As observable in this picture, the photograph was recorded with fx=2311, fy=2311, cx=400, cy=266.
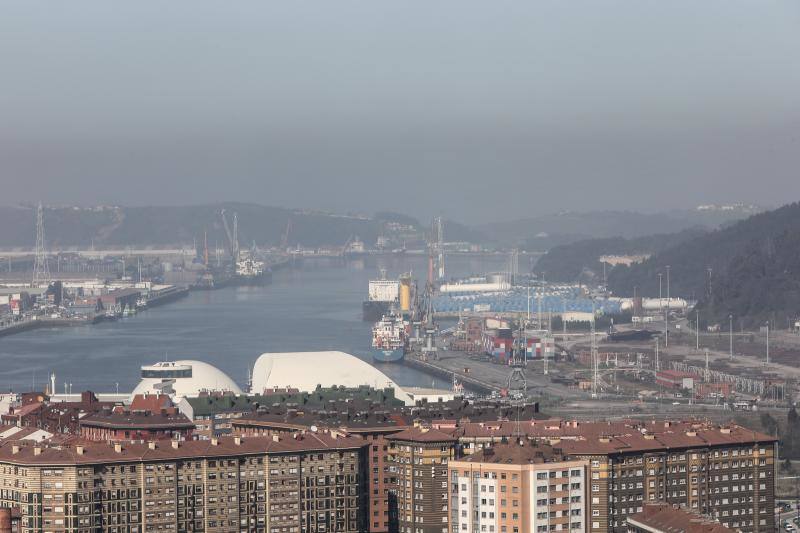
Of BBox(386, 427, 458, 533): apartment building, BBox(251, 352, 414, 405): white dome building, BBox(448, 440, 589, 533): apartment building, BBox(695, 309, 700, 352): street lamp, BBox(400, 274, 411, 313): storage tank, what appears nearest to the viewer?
BBox(448, 440, 589, 533): apartment building

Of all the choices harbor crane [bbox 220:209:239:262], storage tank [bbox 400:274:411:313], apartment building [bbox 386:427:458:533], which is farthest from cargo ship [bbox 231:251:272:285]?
apartment building [bbox 386:427:458:533]

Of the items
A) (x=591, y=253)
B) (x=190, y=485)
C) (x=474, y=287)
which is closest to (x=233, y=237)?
(x=591, y=253)

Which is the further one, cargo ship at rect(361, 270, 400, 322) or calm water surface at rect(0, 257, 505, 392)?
cargo ship at rect(361, 270, 400, 322)

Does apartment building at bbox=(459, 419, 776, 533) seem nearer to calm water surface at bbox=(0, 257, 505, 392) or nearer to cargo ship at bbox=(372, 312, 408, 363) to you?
calm water surface at bbox=(0, 257, 505, 392)

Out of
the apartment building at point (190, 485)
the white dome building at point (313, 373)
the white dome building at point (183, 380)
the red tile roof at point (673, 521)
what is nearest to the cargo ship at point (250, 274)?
the white dome building at point (313, 373)

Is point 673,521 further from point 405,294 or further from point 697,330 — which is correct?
point 405,294

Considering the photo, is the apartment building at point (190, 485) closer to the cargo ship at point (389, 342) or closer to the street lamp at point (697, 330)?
the street lamp at point (697, 330)

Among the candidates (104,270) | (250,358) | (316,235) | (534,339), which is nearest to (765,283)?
(534,339)
